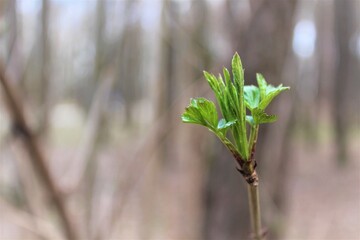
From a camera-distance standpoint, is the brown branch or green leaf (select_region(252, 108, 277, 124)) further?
the brown branch

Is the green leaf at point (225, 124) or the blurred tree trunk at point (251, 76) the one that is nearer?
the green leaf at point (225, 124)

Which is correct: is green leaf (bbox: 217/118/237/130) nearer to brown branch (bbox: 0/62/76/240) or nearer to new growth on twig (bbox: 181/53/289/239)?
new growth on twig (bbox: 181/53/289/239)

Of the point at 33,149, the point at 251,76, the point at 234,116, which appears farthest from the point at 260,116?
the point at 251,76

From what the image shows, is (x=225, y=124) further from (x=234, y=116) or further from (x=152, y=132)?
(x=152, y=132)

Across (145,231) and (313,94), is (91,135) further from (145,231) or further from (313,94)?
(313,94)

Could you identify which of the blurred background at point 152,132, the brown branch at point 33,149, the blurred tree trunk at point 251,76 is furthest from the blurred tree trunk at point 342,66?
the brown branch at point 33,149

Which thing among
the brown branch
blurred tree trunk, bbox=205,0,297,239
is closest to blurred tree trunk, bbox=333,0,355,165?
blurred tree trunk, bbox=205,0,297,239

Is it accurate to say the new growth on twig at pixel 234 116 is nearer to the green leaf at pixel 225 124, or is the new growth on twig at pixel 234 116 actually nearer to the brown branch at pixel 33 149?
the green leaf at pixel 225 124
